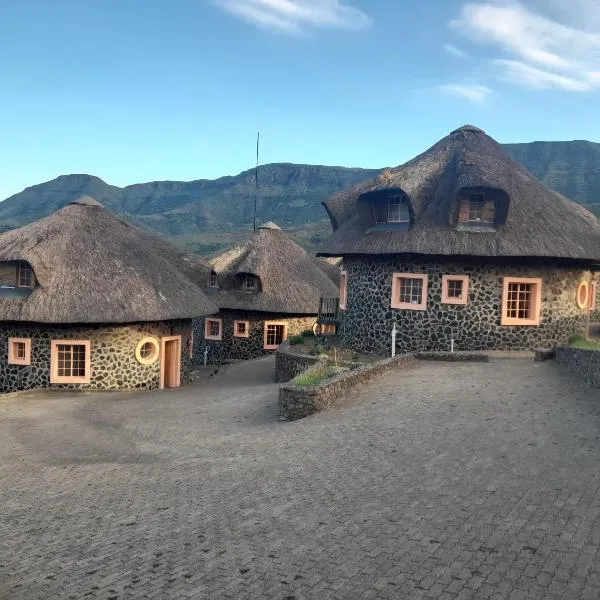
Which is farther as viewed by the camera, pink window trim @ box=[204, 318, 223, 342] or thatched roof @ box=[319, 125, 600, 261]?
pink window trim @ box=[204, 318, 223, 342]

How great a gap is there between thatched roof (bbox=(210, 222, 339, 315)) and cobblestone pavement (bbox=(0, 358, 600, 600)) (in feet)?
59.1

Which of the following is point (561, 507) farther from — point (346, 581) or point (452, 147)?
point (452, 147)

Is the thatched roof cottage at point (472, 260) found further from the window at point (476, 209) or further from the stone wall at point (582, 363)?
the stone wall at point (582, 363)

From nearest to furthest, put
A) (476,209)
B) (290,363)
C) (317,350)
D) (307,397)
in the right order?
(307,397) → (476,209) → (290,363) → (317,350)

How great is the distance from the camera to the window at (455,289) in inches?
828

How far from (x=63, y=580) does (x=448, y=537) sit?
428 centimetres

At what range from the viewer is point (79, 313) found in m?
20.4

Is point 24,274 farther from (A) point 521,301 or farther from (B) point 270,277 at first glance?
(A) point 521,301

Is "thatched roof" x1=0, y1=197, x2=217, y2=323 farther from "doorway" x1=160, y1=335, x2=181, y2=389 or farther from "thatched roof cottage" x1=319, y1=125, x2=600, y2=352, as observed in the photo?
"thatched roof cottage" x1=319, y1=125, x2=600, y2=352

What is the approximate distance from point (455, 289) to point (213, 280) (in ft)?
56.5

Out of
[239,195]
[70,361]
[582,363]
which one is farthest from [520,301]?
[239,195]

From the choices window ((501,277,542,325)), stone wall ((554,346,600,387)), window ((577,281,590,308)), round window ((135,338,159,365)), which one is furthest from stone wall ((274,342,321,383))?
window ((577,281,590,308))

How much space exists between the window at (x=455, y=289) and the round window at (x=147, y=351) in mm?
10776

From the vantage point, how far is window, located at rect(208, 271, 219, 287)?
34697mm
